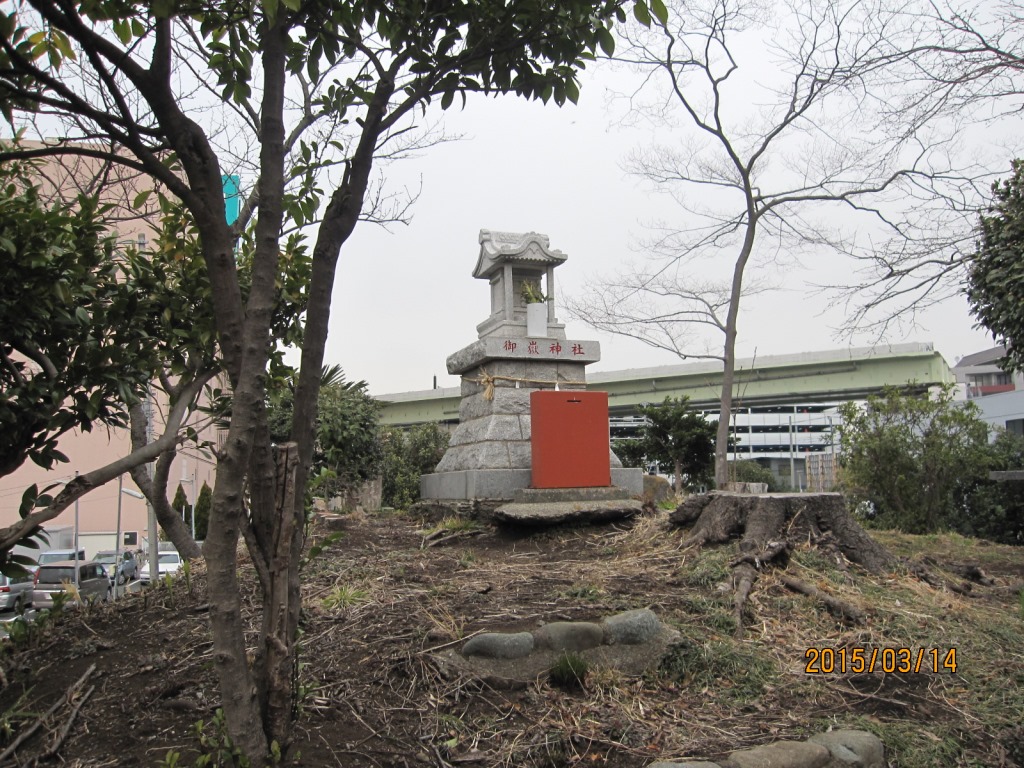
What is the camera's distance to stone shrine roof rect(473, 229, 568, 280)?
913 cm

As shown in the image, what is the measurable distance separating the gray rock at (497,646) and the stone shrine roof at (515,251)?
6097mm

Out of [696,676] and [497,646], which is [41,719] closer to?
→ [497,646]

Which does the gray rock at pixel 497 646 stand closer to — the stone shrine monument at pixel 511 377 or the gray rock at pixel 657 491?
the stone shrine monument at pixel 511 377

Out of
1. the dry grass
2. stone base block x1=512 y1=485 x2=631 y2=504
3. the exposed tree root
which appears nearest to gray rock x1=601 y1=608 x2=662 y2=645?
the dry grass

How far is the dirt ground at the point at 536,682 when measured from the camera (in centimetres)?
294

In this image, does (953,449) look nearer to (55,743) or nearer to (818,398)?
(55,743)

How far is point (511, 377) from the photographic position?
27.6 feet

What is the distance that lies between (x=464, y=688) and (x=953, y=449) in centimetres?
1066

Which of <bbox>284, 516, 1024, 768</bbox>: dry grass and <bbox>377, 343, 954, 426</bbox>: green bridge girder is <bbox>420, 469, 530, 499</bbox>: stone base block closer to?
<bbox>284, 516, 1024, 768</bbox>: dry grass

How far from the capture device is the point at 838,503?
5.73 metres

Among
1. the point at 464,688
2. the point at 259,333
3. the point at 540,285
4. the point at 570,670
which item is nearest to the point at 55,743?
the point at 464,688
